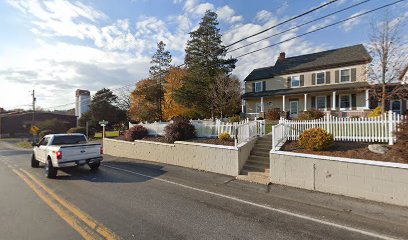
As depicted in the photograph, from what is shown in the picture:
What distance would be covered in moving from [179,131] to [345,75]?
1948cm

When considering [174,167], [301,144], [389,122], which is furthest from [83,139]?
[389,122]

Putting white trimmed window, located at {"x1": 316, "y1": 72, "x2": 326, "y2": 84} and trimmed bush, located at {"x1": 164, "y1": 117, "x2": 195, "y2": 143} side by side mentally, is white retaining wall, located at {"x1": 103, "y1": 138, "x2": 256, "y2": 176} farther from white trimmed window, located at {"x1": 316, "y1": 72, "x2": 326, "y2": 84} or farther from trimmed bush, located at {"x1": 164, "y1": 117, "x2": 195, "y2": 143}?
white trimmed window, located at {"x1": 316, "y1": 72, "x2": 326, "y2": 84}

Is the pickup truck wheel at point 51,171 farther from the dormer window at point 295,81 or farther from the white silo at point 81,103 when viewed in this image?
the white silo at point 81,103

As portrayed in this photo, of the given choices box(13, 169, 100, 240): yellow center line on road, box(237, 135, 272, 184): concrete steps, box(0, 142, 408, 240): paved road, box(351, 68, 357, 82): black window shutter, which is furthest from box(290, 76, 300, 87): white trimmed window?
box(13, 169, 100, 240): yellow center line on road

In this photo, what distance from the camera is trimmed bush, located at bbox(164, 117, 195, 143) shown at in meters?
15.5

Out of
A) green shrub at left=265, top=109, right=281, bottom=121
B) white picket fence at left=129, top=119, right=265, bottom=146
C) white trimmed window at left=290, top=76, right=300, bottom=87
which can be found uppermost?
white trimmed window at left=290, top=76, right=300, bottom=87

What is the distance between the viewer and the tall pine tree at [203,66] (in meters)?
29.6

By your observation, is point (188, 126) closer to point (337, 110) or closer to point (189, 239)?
point (189, 239)

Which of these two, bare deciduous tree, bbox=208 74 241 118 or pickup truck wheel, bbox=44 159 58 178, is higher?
bare deciduous tree, bbox=208 74 241 118

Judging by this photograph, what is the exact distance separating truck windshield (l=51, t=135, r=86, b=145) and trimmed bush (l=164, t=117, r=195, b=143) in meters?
4.49

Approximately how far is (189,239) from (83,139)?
33.9ft

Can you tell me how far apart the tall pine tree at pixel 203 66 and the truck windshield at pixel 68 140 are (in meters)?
16.5

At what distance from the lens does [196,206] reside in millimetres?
6980

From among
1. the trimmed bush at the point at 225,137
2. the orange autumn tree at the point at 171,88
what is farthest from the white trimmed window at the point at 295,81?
the trimmed bush at the point at 225,137
